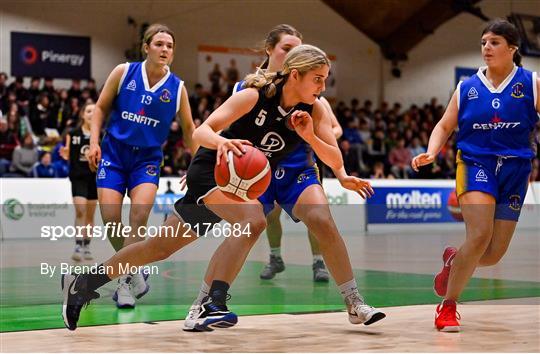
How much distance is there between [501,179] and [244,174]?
1.80 metres

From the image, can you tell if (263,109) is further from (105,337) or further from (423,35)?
(423,35)

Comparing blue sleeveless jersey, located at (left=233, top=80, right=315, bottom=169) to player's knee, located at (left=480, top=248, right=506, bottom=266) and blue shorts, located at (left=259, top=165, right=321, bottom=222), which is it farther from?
player's knee, located at (left=480, top=248, right=506, bottom=266)

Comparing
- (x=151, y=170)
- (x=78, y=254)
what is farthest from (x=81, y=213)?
(x=151, y=170)

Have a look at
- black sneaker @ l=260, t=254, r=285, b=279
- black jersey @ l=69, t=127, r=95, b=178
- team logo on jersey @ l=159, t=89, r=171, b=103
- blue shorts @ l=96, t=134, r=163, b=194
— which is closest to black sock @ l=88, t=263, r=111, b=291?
blue shorts @ l=96, t=134, r=163, b=194

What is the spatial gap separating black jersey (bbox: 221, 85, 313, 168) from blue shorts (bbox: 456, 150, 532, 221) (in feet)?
3.62

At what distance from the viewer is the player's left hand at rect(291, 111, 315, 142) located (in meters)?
4.86

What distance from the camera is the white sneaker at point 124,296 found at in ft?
20.8

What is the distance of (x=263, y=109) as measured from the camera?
16.6ft

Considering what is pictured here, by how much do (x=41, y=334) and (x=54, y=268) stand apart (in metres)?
5.11

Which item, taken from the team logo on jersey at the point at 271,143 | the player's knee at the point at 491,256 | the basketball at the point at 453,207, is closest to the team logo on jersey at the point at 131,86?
the team logo on jersey at the point at 271,143

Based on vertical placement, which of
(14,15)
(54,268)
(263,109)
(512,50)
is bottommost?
(54,268)

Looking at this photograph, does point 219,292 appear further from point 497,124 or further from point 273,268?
point 273,268

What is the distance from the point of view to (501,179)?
5.41 meters

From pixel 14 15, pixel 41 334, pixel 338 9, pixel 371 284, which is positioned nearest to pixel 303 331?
pixel 41 334
